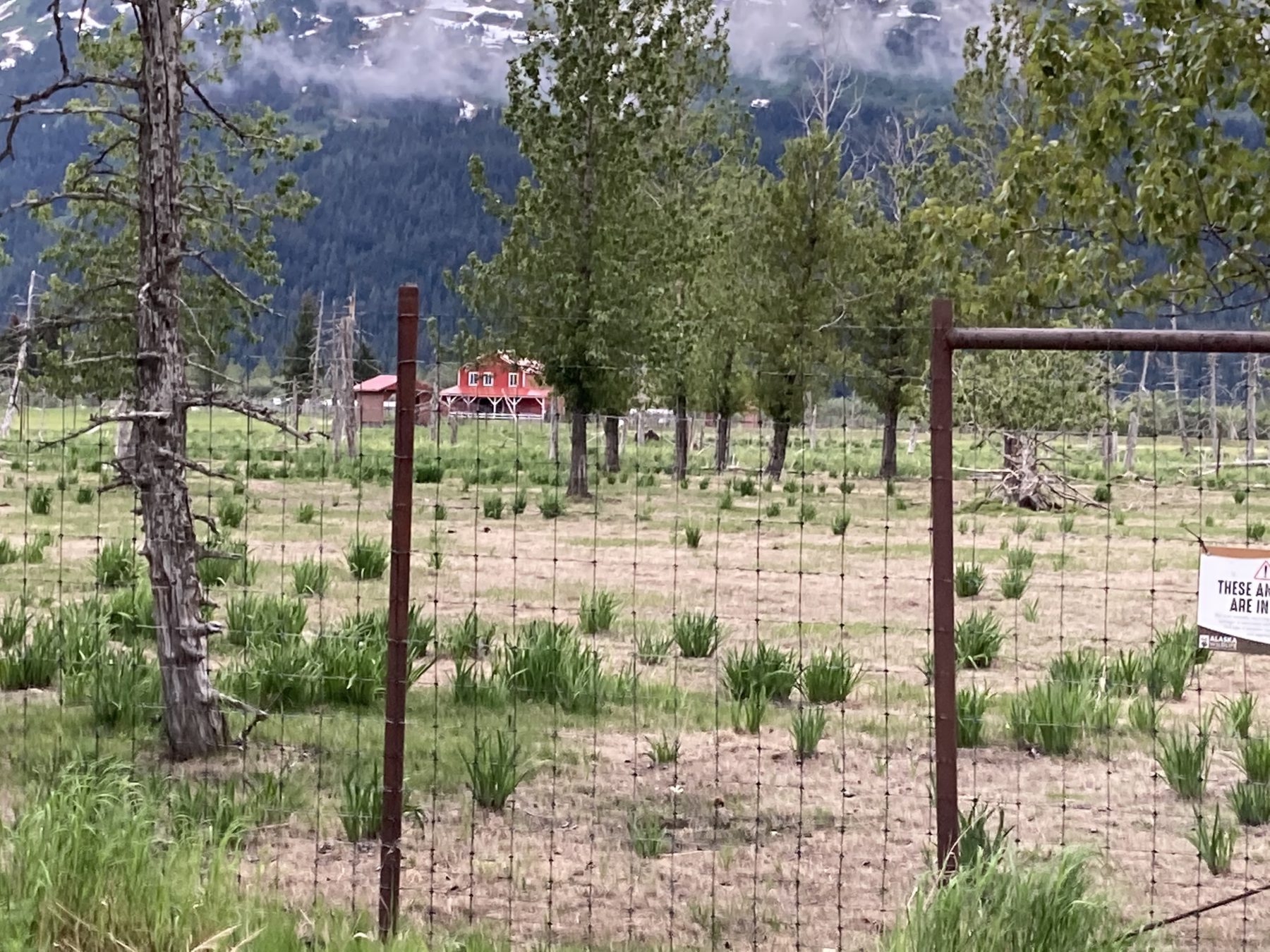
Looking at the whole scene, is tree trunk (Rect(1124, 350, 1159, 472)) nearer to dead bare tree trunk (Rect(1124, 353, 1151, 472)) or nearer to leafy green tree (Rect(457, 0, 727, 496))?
dead bare tree trunk (Rect(1124, 353, 1151, 472))

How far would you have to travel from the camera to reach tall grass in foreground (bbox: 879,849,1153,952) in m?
3.51

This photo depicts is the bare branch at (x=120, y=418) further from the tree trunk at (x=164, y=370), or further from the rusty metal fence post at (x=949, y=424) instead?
the rusty metal fence post at (x=949, y=424)

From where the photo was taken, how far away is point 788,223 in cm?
3325

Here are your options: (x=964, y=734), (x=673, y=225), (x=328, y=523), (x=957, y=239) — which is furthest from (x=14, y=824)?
(x=673, y=225)

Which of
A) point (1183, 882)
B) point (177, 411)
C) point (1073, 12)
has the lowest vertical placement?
point (1183, 882)

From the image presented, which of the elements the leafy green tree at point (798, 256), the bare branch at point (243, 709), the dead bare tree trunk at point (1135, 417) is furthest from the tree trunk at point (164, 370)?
the leafy green tree at point (798, 256)

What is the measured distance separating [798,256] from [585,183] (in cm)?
982

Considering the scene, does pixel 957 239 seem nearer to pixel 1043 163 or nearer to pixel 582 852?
pixel 1043 163

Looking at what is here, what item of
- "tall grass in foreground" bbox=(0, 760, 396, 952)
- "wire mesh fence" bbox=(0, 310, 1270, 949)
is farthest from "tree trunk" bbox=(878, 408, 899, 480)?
"tall grass in foreground" bbox=(0, 760, 396, 952)

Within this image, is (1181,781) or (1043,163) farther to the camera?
(1043,163)

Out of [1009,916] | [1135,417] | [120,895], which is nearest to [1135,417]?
[1135,417]

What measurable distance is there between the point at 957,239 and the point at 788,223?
26.7 metres

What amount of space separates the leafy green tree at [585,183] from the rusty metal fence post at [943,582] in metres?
19.5

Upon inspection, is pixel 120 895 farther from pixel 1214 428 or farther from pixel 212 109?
pixel 1214 428
